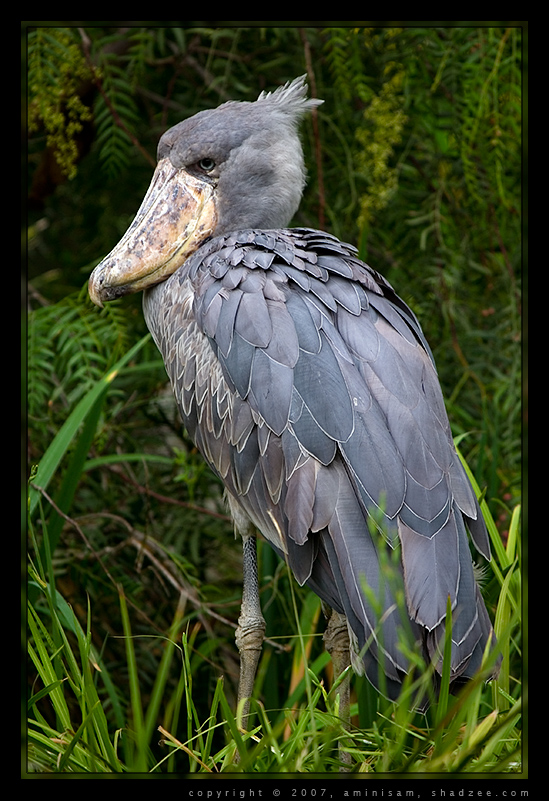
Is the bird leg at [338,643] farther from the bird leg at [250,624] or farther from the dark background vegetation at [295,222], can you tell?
the dark background vegetation at [295,222]

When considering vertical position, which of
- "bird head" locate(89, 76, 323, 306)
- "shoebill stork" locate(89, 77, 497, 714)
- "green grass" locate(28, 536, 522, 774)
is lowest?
"green grass" locate(28, 536, 522, 774)

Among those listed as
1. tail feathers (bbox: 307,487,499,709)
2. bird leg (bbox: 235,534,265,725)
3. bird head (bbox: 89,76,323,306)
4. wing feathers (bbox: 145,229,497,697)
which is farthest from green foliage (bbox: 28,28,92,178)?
tail feathers (bbox: 307,487,499,709)

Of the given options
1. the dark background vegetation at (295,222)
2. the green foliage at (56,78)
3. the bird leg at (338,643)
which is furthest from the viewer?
the dark background vegetation at (295,222)

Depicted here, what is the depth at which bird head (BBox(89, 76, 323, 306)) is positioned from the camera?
1.76 m

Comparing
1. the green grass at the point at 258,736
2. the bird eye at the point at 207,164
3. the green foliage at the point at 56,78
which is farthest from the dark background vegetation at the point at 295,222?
the green grass at the point at 258,736

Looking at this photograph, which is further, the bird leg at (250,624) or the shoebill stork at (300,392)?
the bird leg at (250,624)

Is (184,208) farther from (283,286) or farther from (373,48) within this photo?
(373,48)

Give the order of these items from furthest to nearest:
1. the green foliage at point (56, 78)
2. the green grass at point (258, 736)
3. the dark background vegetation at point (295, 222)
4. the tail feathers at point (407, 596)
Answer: the dark background vegetation at point (295, 222) → the green foliage at point (56, 78) → the tail feathers at point (407, 596) → the green grass at point (258, 736)

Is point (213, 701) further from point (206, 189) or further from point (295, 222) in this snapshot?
point (295, 222)

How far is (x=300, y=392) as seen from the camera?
1.43 meters

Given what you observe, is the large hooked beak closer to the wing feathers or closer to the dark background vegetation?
the wing feathers

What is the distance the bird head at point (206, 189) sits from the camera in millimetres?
1764

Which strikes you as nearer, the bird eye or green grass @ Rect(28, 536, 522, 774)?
green grass @ Rect(28, 536, 522, 774)

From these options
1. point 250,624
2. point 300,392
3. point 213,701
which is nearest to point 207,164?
point 300,392
